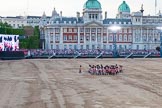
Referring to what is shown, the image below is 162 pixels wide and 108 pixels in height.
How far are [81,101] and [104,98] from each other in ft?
7.62

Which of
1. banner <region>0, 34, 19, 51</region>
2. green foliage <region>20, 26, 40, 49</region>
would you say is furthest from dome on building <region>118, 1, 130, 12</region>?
banner <region>0, 34, 19, 51</region>

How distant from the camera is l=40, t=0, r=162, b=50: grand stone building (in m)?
163

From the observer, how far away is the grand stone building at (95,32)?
163m

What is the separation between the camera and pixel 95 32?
166m

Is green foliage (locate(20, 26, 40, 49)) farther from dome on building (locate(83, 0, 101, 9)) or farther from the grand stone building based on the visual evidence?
dome on building (locate(83, 0, 101, 9))

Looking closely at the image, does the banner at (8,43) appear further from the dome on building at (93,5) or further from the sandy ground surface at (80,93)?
the dome on building at (93,5)

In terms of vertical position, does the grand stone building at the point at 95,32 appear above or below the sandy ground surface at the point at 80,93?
above

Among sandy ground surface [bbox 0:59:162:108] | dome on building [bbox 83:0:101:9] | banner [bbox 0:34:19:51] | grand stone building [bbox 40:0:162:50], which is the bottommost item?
sandy ground surface [bbox 0:59:162:108]

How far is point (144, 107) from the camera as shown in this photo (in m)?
31.9

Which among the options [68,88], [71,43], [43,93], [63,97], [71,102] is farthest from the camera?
[71,43]

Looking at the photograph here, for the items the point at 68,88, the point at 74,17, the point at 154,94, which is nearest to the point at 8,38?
the point at 68,88

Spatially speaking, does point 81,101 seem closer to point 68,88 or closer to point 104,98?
point 104,98

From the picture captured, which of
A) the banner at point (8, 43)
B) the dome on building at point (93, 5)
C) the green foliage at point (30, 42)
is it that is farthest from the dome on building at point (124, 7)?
the banner at point (8, 43)

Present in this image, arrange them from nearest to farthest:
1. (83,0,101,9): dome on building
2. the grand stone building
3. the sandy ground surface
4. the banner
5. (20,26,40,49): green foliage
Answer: the sandy ground surface
the banner
(20,26,40,49): green foliage
the grand stone building
(83,0,101,9): dome on building
